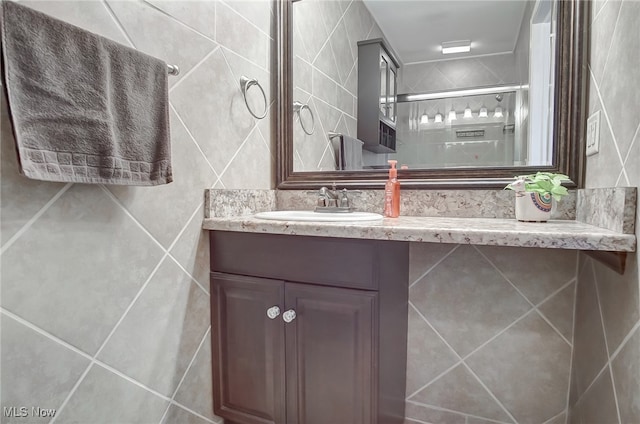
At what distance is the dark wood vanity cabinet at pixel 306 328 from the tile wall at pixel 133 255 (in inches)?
4.4

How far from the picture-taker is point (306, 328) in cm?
104

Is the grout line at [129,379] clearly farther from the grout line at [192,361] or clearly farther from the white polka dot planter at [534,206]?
the white polka dot planter at [534,206]

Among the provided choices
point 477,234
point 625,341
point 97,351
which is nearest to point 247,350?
point 97,351

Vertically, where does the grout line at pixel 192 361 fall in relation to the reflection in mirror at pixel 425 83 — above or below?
below

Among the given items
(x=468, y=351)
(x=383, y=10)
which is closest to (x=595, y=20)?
(x=383, y=10)

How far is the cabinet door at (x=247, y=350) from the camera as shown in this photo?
109 cm

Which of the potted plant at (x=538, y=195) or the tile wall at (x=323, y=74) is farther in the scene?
the tile wall at (x=323, y=74)

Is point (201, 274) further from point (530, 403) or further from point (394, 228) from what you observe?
point (530, 403)

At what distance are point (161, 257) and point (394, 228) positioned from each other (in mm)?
731

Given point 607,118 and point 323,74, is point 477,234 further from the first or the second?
point 323,74

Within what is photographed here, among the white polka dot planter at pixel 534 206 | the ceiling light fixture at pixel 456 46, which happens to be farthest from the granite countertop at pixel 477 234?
the ceiling light fixture at pixel 456 46

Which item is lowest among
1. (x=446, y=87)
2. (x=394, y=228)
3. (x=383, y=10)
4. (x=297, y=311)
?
(x=297, y=311)

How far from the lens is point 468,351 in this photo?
1.29 metres

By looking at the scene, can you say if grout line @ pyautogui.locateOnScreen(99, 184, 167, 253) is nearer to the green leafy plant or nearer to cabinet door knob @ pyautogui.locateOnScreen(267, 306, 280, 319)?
cabinet door knob @ pyautogui.locateOnScreen(267, 306, 280, 319)
